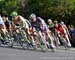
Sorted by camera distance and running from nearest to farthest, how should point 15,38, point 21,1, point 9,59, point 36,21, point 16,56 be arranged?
1. point 9,59
2. point 16,56
3. point 36,21
4. point 15,38
5. point 21,1

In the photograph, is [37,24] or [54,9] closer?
[37,24]

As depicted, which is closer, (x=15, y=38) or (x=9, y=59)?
(x=9, y=59)

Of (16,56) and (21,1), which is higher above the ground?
(21,1)

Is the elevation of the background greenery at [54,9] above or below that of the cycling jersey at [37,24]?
above

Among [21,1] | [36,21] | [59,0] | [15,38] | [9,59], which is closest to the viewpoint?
[9,59]

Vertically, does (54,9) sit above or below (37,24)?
above

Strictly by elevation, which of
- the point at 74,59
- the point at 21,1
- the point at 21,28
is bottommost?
the point at 74,59

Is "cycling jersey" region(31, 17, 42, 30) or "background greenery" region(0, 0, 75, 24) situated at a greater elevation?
"background greenery" region(0, 0, 75, 24)

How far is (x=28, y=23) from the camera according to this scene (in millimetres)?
20484

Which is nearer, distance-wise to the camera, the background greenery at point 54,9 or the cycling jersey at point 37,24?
the cycling jersey at point 37,24

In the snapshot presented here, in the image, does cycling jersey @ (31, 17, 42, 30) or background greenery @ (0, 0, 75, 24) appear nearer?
cycling jersey @ (31, 17, 42, 30)

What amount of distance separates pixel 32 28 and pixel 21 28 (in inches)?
20.1

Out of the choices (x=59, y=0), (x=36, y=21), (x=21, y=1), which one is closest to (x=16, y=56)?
(x=36, y=21)

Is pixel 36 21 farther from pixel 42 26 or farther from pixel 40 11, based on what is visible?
pixel 40 11
